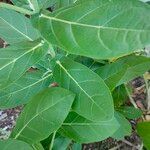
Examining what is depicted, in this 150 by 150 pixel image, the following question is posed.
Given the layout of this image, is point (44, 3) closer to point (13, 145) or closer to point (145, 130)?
point (13, 145)

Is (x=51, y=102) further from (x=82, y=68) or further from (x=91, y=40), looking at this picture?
(x=91, y=40)

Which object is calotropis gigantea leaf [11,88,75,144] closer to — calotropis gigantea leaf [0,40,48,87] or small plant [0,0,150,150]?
small plant [0,0,150,150]

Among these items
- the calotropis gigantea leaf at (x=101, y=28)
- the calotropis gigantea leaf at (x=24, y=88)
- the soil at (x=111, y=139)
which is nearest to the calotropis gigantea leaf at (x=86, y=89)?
the calotropis gigantea leaf at (x=24, y=88)

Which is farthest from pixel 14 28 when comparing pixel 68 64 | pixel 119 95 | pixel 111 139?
pixel 111 139

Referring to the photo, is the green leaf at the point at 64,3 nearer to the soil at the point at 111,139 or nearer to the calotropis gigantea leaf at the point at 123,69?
the calotropis gigantea leaf at the point at 123,69

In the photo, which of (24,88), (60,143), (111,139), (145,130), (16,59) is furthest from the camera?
(111,139)

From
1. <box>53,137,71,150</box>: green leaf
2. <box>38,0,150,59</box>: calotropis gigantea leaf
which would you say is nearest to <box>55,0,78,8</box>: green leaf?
<box>38,0,150,59</box>: calotropis gigantea leaf
